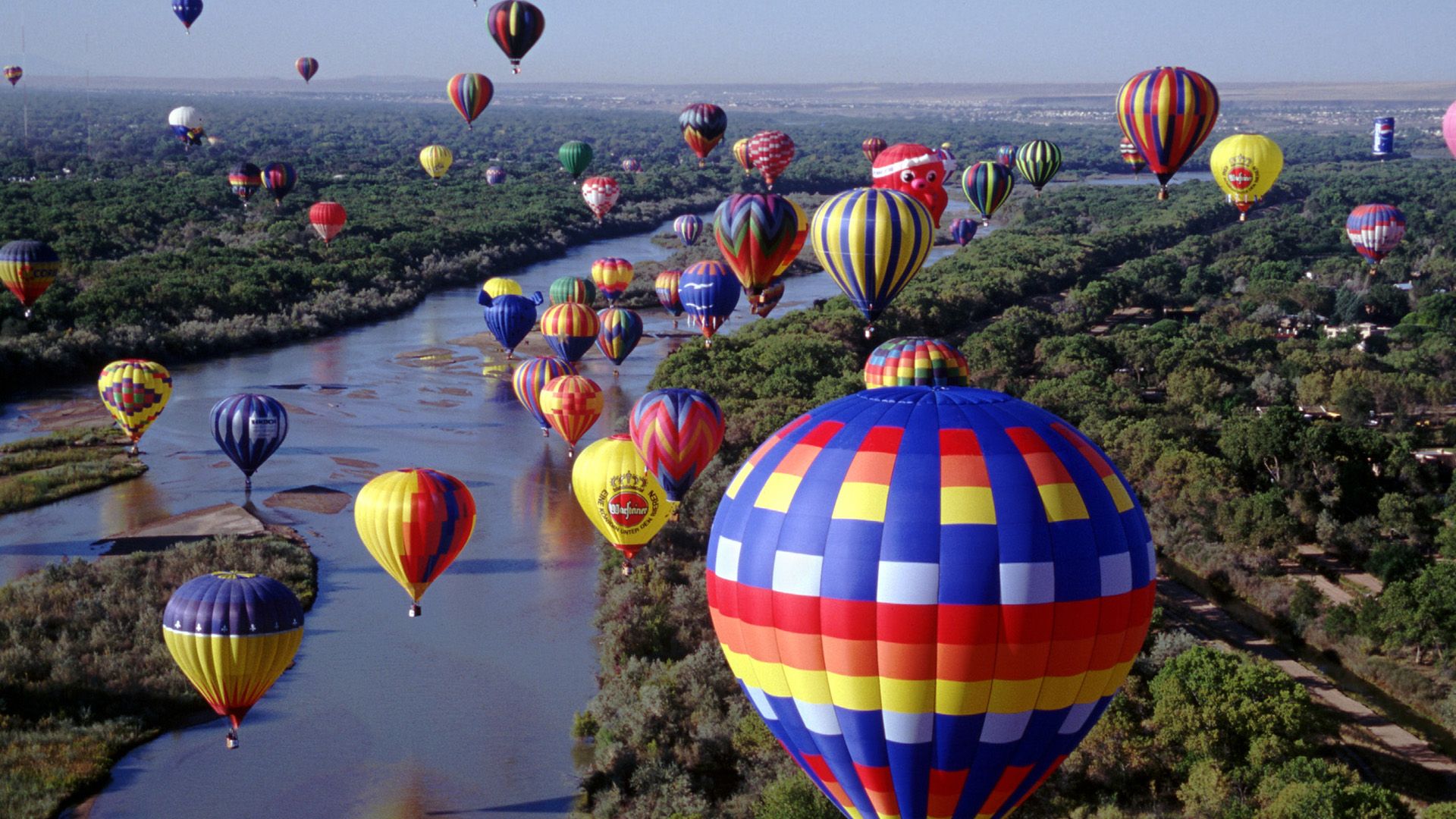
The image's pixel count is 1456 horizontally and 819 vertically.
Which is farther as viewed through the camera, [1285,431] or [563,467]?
[563,467]

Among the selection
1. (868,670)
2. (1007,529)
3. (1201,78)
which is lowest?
(868,670)

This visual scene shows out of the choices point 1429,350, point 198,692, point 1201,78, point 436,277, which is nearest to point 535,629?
point 198,692

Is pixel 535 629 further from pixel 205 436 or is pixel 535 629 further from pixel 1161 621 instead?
pixel 205 436

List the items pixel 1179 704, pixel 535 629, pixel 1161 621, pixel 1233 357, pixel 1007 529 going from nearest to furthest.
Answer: pixel 1007 529, pixel 1179 704, pixel 1161 621, pixel 535 629, pixel 1233 357

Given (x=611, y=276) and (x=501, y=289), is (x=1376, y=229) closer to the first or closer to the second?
(x=611, y=276)

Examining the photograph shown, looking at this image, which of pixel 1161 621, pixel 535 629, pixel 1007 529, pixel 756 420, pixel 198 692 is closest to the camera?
pixel 1007 529

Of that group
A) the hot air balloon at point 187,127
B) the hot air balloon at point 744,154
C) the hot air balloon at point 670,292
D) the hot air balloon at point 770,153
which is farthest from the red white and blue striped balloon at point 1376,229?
the hot air balloon at point 187,127

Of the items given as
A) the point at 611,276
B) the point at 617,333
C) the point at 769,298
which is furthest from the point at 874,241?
the point at 611,276

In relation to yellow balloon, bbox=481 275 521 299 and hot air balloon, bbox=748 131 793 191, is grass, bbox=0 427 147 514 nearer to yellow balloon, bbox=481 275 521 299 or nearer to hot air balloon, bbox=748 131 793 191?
yellow balloon, bbox=481 275 521 299

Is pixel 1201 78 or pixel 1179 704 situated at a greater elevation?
pixel 1201 78

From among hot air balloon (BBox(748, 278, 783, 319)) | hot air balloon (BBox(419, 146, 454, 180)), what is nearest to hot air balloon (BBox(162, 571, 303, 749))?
hot air balloon (BBox(748, 278, 783, 319))
